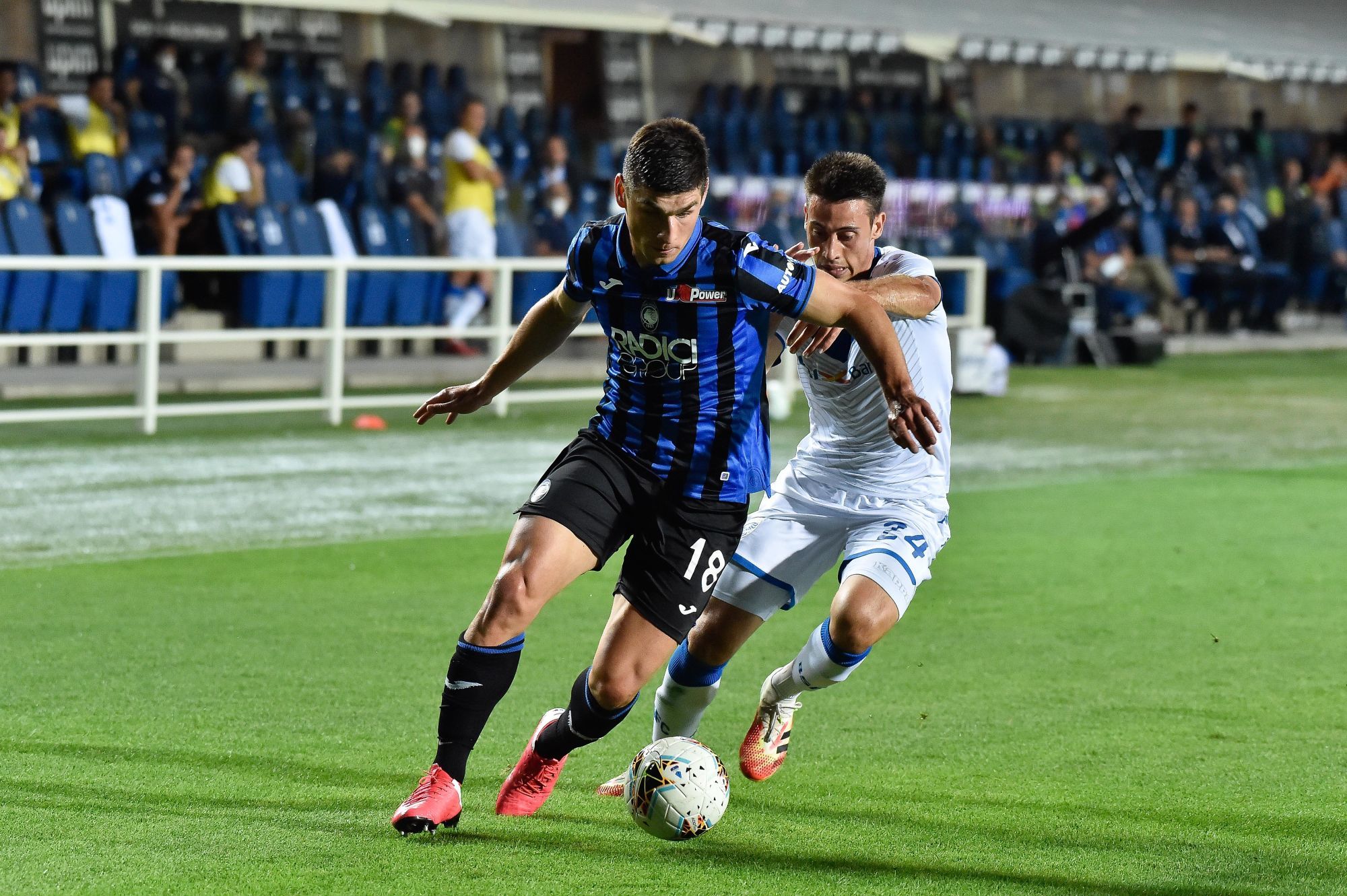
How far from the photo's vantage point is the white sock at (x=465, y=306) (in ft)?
50.6

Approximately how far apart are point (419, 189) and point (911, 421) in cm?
1373

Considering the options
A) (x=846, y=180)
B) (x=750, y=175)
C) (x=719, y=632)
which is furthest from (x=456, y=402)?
(x=750, y=175)

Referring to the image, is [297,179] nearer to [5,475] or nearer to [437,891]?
[5,475]

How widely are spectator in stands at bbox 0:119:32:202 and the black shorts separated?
11.0 m

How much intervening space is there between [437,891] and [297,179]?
47.1 ft

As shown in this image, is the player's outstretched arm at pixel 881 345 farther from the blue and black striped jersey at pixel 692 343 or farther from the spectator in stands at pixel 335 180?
the spectator in stands at pixel 335 180

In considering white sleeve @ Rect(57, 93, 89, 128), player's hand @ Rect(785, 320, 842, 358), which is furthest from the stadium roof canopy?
player's hand @ Rect(785, 320, 842, 358)

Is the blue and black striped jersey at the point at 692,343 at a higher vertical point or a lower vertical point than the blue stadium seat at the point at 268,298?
higher

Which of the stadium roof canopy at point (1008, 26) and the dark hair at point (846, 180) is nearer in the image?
the dark hair at point (846, 180)

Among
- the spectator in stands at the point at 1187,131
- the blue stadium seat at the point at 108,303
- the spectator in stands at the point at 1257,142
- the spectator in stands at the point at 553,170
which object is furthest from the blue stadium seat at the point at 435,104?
the spectator in stands at the point at 1257,142

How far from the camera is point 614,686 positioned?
4.29 metres

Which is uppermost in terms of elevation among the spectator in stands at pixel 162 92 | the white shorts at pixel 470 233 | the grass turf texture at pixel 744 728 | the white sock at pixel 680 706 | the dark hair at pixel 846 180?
the spectator in stands at pixel 162 92

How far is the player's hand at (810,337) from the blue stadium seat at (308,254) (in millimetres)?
10423

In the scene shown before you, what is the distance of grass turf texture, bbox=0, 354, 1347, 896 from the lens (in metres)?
3.97
